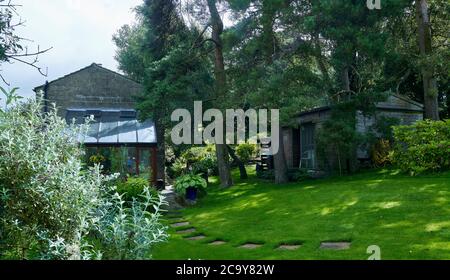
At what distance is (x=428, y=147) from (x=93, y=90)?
16238 mm

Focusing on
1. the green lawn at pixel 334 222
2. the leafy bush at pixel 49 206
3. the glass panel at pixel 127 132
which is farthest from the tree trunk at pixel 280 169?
the leafy bush at pixel 49 206

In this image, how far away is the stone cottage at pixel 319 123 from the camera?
705 inches

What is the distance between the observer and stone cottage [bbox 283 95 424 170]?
58.8 feet

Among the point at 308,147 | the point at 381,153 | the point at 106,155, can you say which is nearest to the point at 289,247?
the point at 106,155

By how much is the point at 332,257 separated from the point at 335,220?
251 centimetres

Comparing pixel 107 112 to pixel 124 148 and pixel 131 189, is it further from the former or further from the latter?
pixel 131 189

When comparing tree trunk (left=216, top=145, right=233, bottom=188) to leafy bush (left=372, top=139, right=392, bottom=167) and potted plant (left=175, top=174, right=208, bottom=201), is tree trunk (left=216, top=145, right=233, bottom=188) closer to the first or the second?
potted plant (left=175, top=174, right=208, bottom=201)

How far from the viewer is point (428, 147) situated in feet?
40.0

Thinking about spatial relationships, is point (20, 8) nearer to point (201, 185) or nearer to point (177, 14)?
point (201, 185)

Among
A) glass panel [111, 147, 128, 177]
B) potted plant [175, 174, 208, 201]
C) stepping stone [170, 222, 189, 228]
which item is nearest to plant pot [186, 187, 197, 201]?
potted plant [175, 174, 208, 201]

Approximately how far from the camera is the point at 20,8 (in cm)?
418

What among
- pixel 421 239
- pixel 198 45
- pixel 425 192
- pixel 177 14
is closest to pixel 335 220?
pixel 421 239

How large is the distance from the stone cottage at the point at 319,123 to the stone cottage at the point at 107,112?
642 centimetres

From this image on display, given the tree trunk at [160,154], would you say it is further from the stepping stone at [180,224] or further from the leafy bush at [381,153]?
the leafy bush at [381,153]
